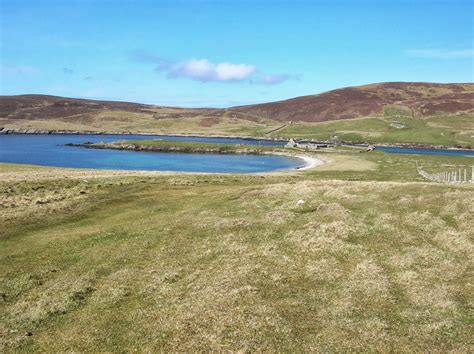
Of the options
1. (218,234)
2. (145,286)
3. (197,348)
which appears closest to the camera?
(197,348)

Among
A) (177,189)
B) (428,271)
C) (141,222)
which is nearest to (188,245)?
(141,222)

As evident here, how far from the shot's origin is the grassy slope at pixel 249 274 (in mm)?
19641

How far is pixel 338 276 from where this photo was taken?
25797 mm

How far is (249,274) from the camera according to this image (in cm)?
2625

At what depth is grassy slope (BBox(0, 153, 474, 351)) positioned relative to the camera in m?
19.6

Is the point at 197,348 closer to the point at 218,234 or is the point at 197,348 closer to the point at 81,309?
the point at 81,309

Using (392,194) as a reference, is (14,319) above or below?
below

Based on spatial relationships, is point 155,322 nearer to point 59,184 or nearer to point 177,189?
point 177,189

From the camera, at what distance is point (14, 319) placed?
2184 cm

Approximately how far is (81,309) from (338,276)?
1495 centimetres

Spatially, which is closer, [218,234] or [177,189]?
[218,234]

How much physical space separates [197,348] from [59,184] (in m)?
54.0

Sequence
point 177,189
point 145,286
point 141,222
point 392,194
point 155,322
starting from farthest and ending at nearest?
point 177,189, point 392,194, point 141,222, point 145,286, point 155,322

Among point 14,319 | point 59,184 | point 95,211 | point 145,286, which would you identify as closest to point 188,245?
point 145,286
